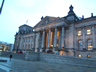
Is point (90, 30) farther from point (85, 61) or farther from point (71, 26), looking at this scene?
point (85, 61)

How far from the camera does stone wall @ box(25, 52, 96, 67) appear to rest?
16611mm

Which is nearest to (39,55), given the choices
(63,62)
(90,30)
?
(63,62)

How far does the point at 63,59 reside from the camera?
2095 centimetres

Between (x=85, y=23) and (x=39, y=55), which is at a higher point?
(x=85, y=23)

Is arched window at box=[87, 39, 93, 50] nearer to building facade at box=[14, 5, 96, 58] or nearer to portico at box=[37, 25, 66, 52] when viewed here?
building facade at box=[14, 5, 96, 58]

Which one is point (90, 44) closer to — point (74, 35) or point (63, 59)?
point (74, 35)

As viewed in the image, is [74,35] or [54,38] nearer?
[74,35]

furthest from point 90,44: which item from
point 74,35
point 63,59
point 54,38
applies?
point 63,59

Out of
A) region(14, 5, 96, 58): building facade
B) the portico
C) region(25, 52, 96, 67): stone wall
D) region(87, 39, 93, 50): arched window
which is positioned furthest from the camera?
the portico

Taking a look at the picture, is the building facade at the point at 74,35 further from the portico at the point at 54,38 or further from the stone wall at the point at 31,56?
the stone wall at the point at 31,56

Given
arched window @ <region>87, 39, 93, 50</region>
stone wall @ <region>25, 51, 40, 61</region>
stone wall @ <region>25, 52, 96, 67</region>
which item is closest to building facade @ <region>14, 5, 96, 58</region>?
arched window @ <region>87, 39, 93, 50</region>

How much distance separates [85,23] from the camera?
3219cm

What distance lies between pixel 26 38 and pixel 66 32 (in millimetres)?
33172

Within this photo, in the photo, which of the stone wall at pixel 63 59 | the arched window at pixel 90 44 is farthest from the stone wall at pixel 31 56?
the arched window at pixel 90 44
